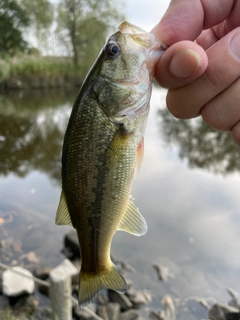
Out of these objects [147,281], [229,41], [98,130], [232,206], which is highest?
[229,41]

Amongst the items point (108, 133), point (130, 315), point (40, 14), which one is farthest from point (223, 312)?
point (40, 14)

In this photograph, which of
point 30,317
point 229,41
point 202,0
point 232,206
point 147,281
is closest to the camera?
point 229,41

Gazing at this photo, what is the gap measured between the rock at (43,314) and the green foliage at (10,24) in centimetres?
2923

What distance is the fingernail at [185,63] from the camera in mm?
1476

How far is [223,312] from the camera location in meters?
4.84

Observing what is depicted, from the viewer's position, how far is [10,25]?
30188 mm

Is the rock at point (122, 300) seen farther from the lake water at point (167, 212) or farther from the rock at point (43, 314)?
the rock at point (43, 314)

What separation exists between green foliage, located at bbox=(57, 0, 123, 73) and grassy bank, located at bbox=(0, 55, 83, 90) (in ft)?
7.88

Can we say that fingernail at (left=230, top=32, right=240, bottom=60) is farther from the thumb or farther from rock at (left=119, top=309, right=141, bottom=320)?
→ rock at (left=119, top=309, right=141, bottom=320)

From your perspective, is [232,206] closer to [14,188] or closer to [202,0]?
[14,188]

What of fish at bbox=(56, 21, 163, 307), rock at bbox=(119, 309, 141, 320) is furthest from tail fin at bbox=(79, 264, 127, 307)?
rock at bbox=(119, 309, 141, 320)

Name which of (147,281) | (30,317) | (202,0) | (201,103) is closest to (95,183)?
(201,103)

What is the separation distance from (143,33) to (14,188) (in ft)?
25.9

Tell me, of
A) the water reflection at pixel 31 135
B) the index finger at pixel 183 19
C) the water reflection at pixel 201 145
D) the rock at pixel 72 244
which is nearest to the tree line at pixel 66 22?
the water reflection at pixel 31 135
